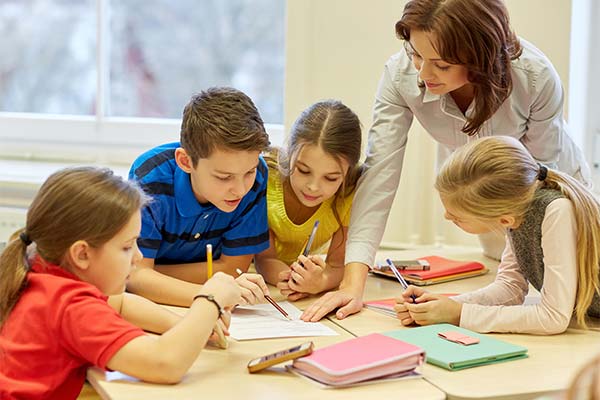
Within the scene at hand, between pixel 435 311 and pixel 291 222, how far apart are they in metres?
0.53

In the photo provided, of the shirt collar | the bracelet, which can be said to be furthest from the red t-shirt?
the shirt collar

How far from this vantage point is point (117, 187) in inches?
60.0

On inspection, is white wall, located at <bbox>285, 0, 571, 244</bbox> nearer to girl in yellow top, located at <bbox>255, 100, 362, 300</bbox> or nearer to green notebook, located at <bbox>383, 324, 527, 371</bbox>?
girl in yellow top, located at <bbox>255, 100, 362, 300</bbox>

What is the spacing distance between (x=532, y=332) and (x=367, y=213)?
535 mm

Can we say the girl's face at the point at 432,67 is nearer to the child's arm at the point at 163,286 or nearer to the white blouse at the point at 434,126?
the white blouse at the point at 434,126

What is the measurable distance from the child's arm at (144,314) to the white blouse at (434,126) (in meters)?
0.55

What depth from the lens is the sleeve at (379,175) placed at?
209 centimetres

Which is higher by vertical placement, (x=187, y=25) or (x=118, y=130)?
(x=187, y=25)

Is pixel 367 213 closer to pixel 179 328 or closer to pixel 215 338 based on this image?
pixel 215 338

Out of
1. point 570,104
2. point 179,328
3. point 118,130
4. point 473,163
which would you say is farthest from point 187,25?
point 179,328

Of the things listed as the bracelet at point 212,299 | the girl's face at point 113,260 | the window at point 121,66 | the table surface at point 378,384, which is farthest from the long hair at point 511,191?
the window at point 121,66

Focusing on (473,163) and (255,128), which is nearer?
(473,163)

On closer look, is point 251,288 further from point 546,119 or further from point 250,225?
point 546,119

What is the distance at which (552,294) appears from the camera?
1.73m
